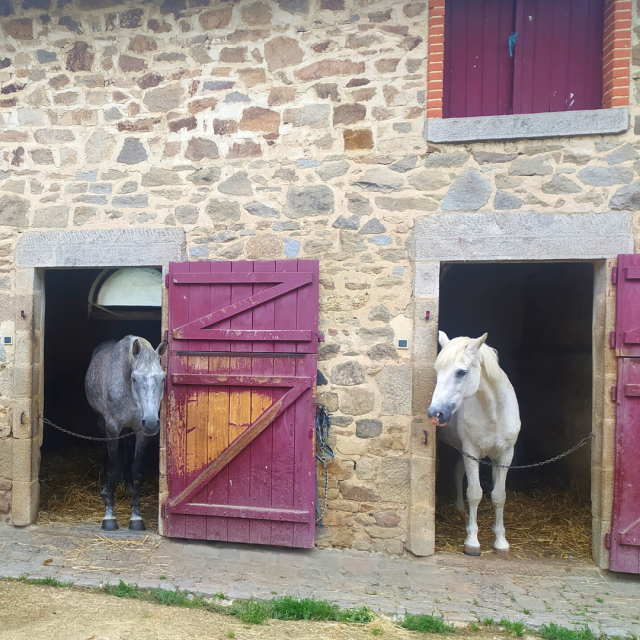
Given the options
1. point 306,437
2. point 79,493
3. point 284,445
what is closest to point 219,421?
point 284,445

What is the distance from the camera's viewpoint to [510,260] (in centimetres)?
398

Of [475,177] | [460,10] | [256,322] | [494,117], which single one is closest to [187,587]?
[256,322]

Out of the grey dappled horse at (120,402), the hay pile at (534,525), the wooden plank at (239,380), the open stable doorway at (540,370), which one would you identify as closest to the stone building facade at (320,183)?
the wooden plank at (239,380)

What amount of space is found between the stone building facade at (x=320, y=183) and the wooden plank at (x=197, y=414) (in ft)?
1.27

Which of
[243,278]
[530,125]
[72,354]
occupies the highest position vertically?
[530,125]

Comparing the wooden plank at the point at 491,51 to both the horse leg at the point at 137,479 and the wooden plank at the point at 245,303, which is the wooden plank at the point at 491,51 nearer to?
the wooden plank at the point at 245,303

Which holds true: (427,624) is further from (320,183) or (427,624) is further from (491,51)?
(491,51)

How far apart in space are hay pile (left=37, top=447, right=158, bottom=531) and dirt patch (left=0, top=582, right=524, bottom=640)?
4.08 feet

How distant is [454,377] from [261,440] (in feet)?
5.51

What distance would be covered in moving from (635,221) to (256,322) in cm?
311

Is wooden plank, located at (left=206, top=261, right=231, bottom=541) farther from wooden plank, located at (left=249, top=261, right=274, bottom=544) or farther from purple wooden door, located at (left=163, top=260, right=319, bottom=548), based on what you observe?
wooden plank, located at (left=249, top=261, right=274, bottom=544)

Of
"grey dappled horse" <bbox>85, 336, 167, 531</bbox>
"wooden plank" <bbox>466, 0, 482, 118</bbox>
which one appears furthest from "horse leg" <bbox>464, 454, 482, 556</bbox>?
"wooden plank" <bbox>466, 0, 482, 118</bbox>

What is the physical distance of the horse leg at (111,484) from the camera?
180 inches

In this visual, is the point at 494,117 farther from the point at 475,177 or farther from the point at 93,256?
the point at 93,256
